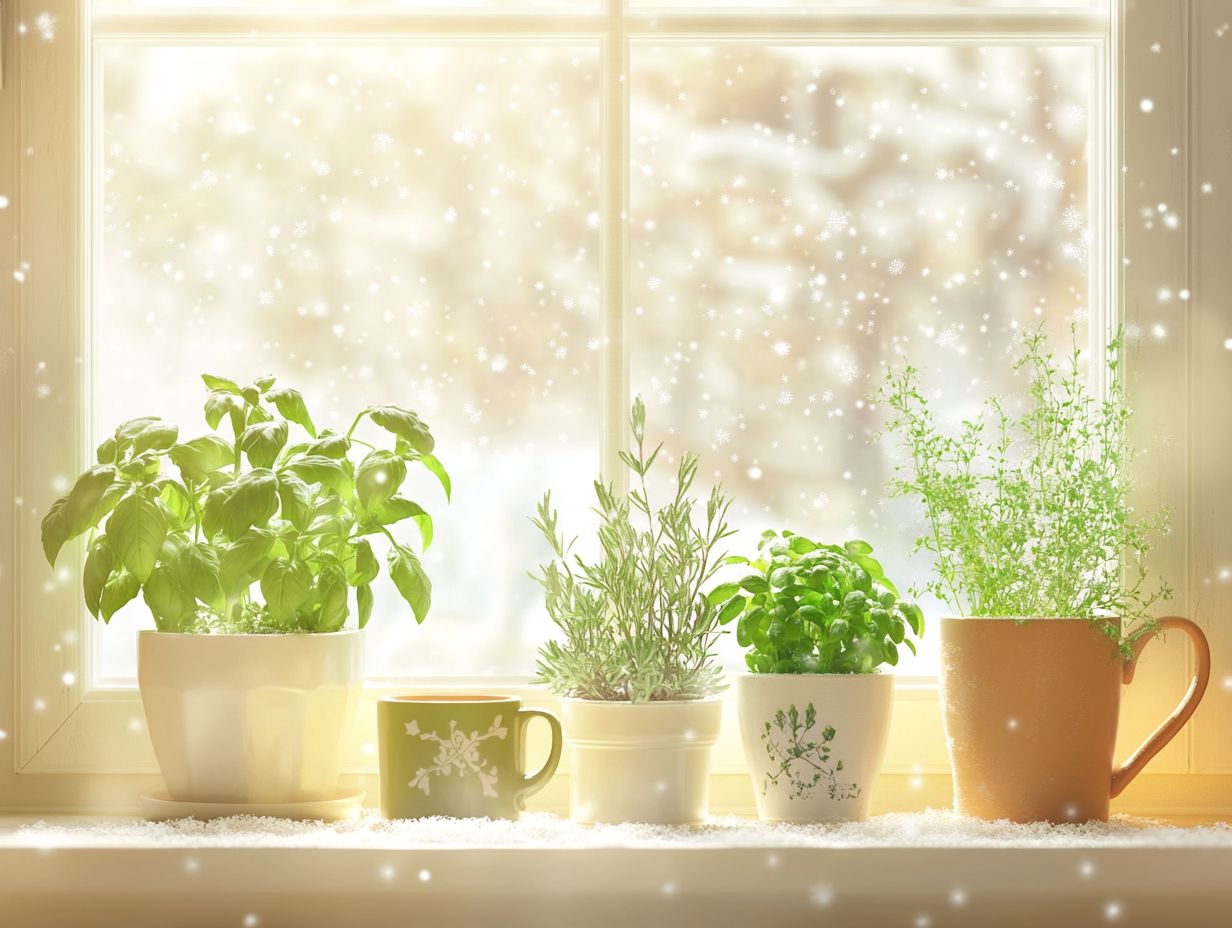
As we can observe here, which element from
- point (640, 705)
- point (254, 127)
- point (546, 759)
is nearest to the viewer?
point (640, 705)

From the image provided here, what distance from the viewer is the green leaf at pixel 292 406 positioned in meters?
1.25

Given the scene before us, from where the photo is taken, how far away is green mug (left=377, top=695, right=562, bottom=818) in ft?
3.88

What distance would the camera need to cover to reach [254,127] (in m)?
1.43

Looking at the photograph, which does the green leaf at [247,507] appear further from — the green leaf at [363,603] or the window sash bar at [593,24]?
the window sash bar at [593,24]

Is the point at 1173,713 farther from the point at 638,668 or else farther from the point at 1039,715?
the point at 638,668

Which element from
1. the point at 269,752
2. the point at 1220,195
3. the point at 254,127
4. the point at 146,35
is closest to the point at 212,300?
the point at 254,127

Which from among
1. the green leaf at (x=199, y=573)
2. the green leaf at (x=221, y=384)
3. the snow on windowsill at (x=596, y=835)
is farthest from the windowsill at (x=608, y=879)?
the green leaf at (x=221, y=384)

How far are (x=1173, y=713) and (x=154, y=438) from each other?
38.7 inches

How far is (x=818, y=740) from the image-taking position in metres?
1.19

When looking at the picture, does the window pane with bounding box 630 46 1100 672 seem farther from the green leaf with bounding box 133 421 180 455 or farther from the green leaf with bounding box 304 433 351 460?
the green leaf with bounding box 133 421 180 455

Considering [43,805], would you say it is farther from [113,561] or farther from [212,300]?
[212,300]

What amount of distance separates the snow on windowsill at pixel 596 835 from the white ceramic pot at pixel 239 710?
0.04m

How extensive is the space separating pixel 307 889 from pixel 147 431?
0.45 meters

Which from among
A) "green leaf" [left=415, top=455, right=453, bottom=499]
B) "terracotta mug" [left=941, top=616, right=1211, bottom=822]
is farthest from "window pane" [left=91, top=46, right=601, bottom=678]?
"terracotta mug" [left=941, top=616, right=1211, bottom=822]
